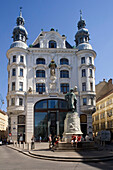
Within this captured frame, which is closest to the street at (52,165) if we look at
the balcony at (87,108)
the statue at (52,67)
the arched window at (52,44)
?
the balcony at (87,108)

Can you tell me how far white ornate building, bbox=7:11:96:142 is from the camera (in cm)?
4078

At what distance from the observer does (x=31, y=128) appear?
132 ft

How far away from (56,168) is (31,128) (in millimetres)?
28798

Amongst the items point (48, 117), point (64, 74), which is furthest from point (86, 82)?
point (48, 117)

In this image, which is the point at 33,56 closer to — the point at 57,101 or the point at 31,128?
the point at 57,101

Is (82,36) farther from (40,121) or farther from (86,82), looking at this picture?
(40,121)

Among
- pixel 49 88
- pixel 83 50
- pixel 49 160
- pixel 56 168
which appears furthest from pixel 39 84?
pixel 56 168

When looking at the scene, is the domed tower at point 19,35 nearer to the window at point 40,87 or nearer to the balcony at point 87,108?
the window at point 40,87

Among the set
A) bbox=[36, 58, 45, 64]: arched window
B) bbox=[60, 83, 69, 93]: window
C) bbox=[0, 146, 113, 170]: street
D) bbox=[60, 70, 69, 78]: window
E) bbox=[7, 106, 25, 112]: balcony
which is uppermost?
bbox=[36, 58, 45, 64]: arched window

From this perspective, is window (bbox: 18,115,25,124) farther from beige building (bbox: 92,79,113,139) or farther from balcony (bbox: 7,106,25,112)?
beige building (bbox: 92,79,113,139)

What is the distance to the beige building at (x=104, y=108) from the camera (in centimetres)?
5203

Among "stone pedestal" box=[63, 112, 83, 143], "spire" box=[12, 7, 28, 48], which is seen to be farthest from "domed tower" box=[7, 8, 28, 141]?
"stone pedestal" box=[63, 112, 83, 143]

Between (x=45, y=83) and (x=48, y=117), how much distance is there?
23.3 ft

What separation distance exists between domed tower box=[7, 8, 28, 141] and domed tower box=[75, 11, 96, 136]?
11.7 meters
